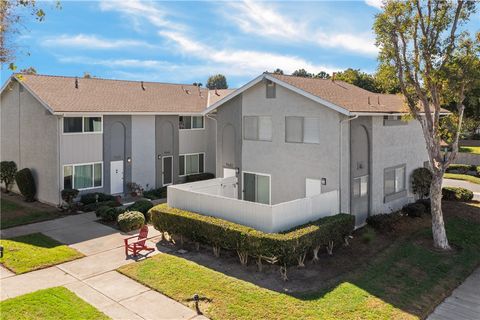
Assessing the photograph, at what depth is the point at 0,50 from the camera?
1216cm

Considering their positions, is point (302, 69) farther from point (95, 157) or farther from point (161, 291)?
point (161, 291)

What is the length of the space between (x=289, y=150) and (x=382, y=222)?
16.9 ft

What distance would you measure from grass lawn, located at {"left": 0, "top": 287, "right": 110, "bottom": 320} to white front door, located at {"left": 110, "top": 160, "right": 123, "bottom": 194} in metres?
13.1

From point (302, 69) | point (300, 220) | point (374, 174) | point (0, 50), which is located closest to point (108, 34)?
point (0, 50)

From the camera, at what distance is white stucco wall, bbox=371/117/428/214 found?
62.3 ft

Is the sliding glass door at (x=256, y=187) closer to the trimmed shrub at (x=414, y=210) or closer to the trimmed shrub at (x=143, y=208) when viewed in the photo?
the trimmed shrub at (x=143, y=208)

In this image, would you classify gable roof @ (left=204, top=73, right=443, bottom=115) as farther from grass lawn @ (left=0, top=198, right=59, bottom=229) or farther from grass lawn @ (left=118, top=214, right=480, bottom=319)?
grass lawn @ (left=0, top=198, right=59, bottom=229)

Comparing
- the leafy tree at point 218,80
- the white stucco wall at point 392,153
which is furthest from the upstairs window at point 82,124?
the leafy tree at point 218,80

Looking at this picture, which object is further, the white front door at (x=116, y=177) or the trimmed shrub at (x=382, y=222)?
the white front door at (x=116, y=177)

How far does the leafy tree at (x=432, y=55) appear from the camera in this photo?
15305 millimetres

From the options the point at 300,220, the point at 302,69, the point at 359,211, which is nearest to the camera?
the point at 300,220

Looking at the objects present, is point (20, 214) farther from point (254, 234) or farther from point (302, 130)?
point (302, 130)

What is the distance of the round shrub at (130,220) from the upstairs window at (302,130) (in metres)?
7.52

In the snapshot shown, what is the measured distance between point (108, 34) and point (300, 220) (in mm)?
11760
